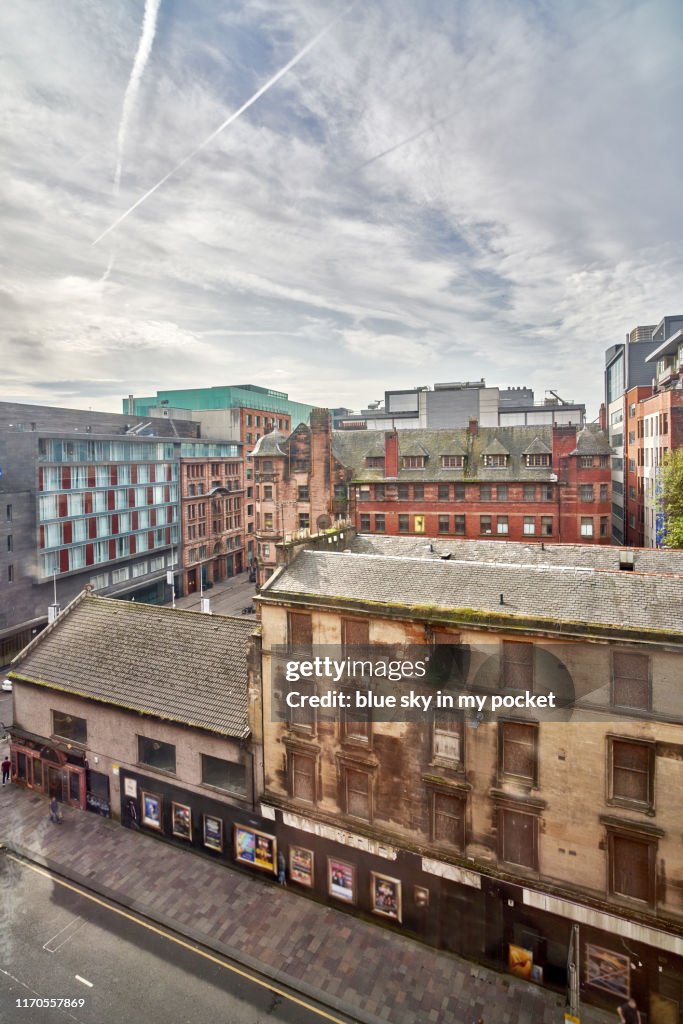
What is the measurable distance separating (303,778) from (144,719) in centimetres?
855

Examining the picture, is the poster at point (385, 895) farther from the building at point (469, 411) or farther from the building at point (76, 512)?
the building at point (469, 411)

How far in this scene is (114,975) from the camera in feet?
63.2

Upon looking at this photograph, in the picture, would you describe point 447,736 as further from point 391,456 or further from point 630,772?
point 391,456

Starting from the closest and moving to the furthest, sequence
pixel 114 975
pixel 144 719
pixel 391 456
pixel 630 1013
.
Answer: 1. pixel 630 1013
2. pixel 114 975
3. pixel 144 719
4. pixel 391 456

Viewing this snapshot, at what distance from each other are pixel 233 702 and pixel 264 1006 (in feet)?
34.6

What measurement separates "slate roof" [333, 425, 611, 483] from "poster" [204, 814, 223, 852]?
38090 millimetres

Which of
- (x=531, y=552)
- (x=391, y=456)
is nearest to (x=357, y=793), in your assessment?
(x=531, y=552)

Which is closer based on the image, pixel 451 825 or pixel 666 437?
pixel 451 825

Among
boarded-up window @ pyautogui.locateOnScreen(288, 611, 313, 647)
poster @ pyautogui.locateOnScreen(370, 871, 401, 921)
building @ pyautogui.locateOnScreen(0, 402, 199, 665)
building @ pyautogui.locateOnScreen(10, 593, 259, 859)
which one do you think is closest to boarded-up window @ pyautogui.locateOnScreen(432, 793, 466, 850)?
poster @ pyautogui.locateOnScreen(370, 871, 401, 921)

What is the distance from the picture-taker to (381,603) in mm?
20375

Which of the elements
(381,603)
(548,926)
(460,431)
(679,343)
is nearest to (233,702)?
(381,603)

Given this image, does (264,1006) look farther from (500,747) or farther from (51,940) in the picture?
(500,747)

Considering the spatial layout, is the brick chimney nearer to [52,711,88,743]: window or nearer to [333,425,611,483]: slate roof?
[333,425,611,483]: slate roof

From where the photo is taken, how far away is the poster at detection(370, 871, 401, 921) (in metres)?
21.1
